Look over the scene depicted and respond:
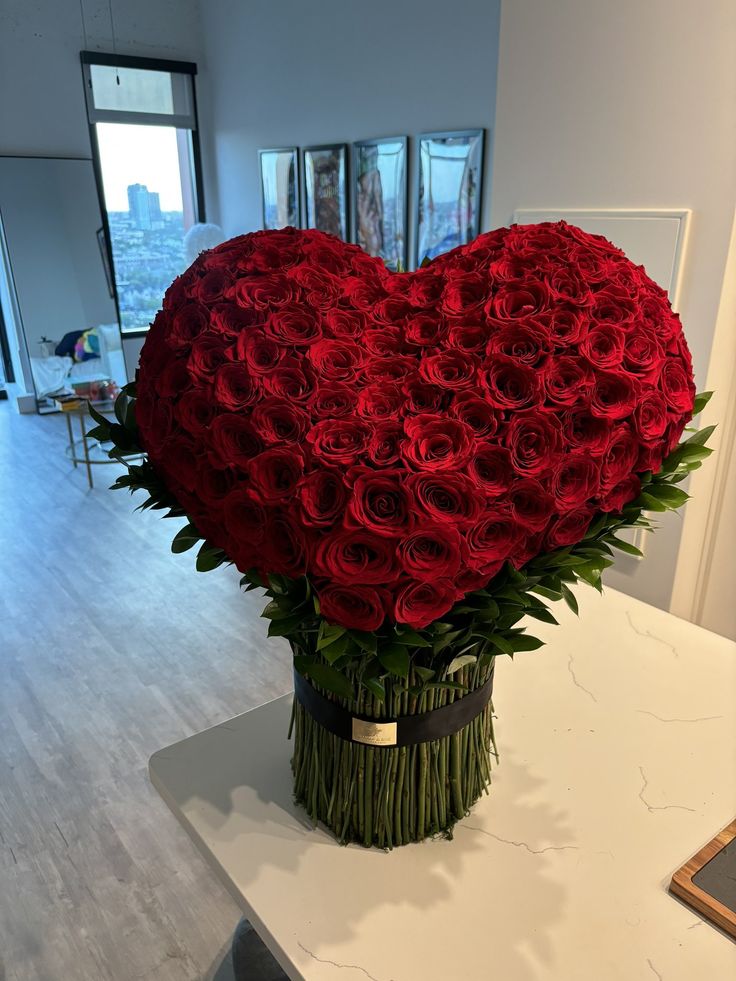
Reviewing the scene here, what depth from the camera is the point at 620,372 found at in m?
0.64

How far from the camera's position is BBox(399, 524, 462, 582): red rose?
57cm

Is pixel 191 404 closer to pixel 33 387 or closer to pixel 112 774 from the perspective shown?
pixel 112 774

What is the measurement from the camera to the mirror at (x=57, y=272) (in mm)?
5902

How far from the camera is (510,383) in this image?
62 centimetres

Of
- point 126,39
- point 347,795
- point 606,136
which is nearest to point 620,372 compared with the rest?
point 347,795

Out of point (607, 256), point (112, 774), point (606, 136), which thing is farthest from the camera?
point (112, 774)

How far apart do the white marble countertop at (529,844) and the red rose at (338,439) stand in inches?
18.4

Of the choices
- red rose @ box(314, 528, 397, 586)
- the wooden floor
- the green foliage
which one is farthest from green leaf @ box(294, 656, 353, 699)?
the wooden floor

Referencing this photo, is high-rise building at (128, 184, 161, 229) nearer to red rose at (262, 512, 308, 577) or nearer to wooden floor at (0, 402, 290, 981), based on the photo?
wooden floor at (0, 402, 290, 981)

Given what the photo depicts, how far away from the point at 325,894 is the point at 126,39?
696 cm

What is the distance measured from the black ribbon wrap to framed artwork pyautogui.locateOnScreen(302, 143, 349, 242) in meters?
4.95

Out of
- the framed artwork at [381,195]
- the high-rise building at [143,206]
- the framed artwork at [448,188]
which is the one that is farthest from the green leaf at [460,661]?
the high-rise building at [143,206]

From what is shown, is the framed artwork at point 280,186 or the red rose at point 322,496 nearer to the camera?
the red rose at point 322,496

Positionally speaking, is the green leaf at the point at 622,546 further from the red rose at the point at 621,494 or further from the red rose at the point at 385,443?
the red rose at the point at 385,443
